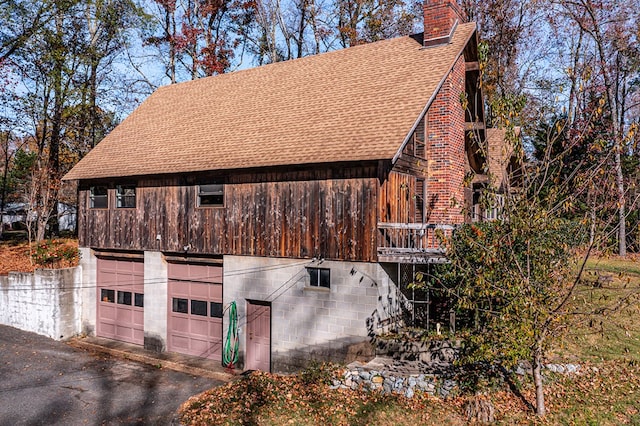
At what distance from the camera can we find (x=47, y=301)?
19.0m

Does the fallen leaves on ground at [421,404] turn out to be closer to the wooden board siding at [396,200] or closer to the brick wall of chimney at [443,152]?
the wooden board siding at [396,200]

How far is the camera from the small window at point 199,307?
661 inches

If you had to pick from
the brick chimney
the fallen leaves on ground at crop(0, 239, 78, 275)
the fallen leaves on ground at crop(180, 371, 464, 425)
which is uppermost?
the brick chimney

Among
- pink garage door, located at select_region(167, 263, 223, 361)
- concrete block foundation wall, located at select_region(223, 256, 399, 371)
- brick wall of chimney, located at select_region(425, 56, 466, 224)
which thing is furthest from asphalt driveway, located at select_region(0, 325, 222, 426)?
Answer: brick wall of chimney, located at select_region(425, 56, 466, 224)

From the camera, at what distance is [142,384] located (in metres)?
14.0

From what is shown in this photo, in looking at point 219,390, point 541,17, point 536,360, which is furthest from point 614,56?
point 219,390

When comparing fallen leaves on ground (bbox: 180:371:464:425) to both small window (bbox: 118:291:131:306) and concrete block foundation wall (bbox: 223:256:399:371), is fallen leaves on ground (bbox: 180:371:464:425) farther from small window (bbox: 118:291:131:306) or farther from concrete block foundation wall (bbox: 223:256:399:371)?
small window (bbox: 118:291:131:306)

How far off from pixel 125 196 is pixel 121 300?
164 inches

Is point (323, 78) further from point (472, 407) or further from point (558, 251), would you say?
point (472, 407)

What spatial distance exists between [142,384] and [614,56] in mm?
36111

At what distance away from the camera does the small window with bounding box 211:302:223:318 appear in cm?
1637

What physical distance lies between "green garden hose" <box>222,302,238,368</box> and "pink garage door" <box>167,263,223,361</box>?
26.3 inches

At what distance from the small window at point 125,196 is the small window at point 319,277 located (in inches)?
331

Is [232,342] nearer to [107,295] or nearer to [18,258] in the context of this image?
[107,295]
